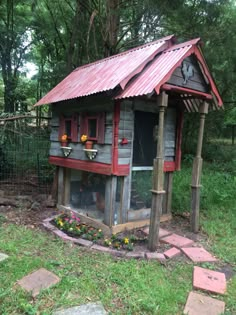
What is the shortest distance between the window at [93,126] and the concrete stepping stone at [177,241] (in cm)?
169

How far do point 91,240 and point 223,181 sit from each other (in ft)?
12.4

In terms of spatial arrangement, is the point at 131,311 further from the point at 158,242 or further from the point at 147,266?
the point at 158,242

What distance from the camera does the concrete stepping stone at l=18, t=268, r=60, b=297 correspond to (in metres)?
2.46

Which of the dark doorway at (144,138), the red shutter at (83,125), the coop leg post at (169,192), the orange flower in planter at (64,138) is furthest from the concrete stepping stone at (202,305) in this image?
the orange flower in planter at (64,138)

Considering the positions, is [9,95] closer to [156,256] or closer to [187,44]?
[187,44]

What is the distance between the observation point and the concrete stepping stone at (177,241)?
3.62 m

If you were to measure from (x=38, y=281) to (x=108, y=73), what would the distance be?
288 centimetres

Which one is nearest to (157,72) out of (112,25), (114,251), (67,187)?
(114,251)

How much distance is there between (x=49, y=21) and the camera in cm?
883

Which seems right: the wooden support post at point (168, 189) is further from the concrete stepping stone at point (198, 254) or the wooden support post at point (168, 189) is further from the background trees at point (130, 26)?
the background trees at point (130, 26)

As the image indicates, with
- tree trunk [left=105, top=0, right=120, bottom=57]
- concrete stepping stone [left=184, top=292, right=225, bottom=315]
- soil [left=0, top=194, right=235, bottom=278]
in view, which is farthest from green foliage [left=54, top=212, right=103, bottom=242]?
tree trunk [left=105, top=0, right=120, bottom=57]

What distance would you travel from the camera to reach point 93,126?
4.16m

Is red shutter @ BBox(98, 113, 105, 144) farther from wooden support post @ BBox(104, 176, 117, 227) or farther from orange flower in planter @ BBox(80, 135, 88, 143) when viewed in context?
wooden support post @ BBox(104, 176, 117, 227)

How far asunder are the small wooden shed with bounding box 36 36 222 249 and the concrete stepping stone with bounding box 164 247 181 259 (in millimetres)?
207
